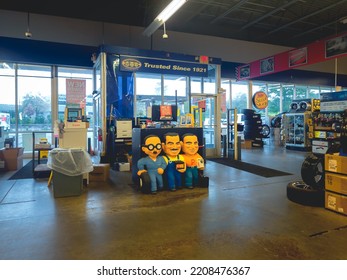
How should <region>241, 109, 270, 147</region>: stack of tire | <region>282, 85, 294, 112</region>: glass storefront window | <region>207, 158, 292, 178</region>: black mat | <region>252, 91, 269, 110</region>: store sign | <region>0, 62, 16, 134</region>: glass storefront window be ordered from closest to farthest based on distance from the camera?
<region>207, 158, 292, 178</region>: black mat
<region>0, 62, 16, 134</region>: glass storefront window
<region>241, 109, 270, 147</region>: stack of tire
<region>252, 91, 269, 110</region>: store sign
<region>282, 85, 294, 112</region>: glass storefront window

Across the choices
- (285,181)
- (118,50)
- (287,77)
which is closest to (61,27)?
(118,50)

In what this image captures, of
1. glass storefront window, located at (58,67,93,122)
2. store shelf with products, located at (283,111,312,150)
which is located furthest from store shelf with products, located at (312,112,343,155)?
glass storefront window, located at (58,67,93,122)

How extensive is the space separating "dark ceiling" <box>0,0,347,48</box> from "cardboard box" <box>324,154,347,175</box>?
240 inches

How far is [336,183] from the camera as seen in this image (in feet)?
11.0

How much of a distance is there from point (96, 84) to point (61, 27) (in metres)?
2.07

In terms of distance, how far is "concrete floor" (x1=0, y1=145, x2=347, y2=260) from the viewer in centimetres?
234

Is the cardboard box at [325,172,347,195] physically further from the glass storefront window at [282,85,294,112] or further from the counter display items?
the glass storefront window at [282,85,294,112]

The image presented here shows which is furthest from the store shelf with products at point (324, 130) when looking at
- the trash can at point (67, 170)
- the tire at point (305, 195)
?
the trash can at point (67, 170)

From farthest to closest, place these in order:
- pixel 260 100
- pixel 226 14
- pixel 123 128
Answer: pixel 260 100 → pixel 226 14 → pixel 123 128


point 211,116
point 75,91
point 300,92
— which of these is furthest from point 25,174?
point 300,92

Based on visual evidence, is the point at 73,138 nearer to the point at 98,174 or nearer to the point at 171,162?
the point at 98,174

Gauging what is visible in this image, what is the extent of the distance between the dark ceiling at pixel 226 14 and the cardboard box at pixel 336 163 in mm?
6083

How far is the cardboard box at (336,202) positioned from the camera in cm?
327

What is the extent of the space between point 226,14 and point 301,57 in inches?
118
